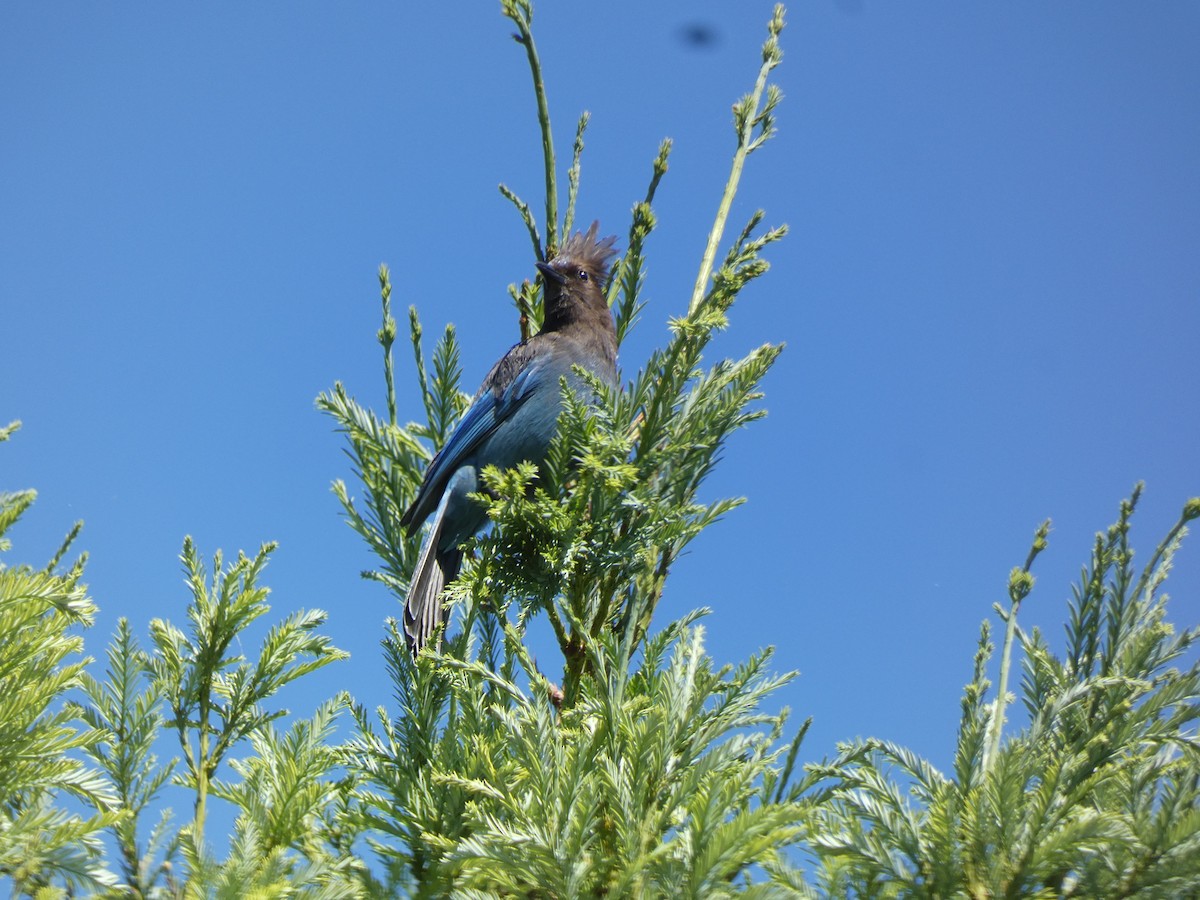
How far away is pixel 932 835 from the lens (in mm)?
1650

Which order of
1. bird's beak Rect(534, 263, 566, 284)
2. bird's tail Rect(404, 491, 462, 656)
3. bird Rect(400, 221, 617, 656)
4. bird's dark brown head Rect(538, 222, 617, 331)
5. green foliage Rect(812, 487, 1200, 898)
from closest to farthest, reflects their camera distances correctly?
green foliage Rect(812, 487, 1200, 898)
bird's tail Rect(404, 491, 462, 656)
bird Rect(400, 221, 617, 656)
bird's beak Rect(534, 263, 566, 284)
bird's dark brown head Rect(538, 222, 617, 331)

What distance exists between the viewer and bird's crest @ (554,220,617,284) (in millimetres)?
4664

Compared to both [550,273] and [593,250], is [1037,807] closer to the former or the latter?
[550,273]

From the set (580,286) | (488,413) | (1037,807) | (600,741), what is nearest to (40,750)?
(600,741)

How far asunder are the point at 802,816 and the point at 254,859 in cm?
92

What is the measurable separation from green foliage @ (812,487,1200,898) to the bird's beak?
192 cm

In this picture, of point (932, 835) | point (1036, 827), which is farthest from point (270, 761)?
point (1036, 827)

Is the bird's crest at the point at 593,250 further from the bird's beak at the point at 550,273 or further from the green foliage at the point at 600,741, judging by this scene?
the green foliage at the point at 600,741

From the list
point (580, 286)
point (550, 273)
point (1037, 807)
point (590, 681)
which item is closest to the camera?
point (1037, 807)

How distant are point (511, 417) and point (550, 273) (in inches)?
22.6

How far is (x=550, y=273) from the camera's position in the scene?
145 inches

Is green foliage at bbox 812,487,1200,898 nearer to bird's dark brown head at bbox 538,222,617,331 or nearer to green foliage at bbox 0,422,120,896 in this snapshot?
green foliage at bbox 0,422,120,896

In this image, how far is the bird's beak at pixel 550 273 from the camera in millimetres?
3485

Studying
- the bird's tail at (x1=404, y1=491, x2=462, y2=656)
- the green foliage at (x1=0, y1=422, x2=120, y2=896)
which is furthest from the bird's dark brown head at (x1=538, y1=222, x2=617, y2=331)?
the green foliage at (x1=0, y1=422, x2=120, y2=896)
